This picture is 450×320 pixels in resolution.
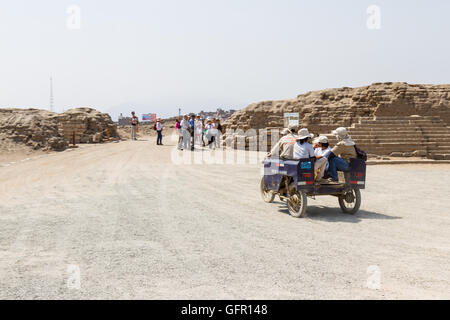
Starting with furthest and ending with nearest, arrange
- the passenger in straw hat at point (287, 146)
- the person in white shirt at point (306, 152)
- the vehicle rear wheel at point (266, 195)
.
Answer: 1. the vehicle rear wheel at point (266, 195)
2. the passenger in straw hat at point (287, 146)
3. the person in white shirt at point (306, 152)

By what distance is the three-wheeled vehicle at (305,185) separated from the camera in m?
8.05

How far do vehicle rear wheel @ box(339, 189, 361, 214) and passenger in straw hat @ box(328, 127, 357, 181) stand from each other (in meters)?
0.49

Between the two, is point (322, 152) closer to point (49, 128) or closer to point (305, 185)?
point (305, 185)

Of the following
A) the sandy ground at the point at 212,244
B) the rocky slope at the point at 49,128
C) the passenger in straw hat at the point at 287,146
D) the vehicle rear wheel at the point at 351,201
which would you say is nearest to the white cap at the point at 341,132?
the passenger in straw hat at the point at 287,146

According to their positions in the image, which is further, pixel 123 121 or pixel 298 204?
pixel 123 121

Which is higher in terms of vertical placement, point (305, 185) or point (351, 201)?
point (305, 185)

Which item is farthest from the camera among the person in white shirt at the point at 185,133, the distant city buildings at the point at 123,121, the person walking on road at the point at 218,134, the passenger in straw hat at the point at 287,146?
the distant city buildings at the point at 123,121

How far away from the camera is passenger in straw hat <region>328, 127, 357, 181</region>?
8.48 metres

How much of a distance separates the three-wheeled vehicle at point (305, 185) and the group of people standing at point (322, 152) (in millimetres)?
146

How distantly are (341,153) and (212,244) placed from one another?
383 centimetres

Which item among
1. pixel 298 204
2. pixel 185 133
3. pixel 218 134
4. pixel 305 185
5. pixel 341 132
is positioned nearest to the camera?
pixel 305 185

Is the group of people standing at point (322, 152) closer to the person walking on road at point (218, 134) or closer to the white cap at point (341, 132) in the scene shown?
the white cap at point (341, 132)

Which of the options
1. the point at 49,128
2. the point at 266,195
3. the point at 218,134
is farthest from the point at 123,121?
the point at 266,195

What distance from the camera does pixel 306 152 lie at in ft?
26.8
